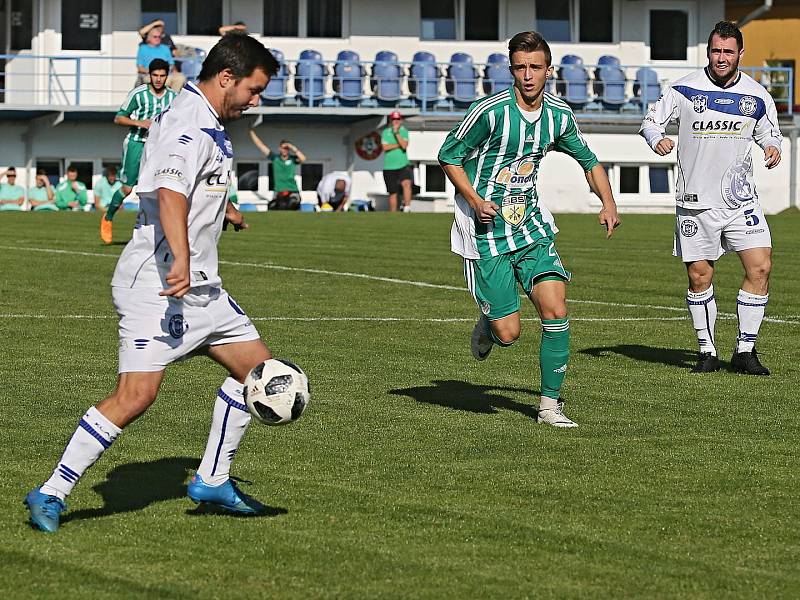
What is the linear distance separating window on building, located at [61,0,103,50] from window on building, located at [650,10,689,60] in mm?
15794

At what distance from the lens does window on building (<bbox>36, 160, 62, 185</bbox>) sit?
42219 mm

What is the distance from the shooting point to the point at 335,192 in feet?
124

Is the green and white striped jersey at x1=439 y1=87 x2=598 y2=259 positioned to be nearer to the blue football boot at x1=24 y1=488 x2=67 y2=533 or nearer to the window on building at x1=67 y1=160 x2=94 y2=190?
the blue football boot at x1=24 y1=488 x2=67 y2=533

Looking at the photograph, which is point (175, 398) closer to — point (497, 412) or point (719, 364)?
point (497, 412)

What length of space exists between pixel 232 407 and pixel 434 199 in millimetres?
31751

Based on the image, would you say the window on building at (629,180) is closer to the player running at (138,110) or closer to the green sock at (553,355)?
the player running at (138,110)

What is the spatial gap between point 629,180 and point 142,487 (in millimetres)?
38620

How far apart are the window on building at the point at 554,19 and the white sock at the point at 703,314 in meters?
36.5

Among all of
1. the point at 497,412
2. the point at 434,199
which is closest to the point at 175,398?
the point at 497,412

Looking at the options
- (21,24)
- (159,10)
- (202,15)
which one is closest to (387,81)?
(202,15)

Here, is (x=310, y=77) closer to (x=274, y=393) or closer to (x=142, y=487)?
(x=142, y=487)

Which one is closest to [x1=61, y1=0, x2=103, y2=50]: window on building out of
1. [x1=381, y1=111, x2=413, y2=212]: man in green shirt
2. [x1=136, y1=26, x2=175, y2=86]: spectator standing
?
[x1=136, y1=26, x2=175, y2=86]: spectator standing

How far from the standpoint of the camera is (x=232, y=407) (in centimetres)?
599

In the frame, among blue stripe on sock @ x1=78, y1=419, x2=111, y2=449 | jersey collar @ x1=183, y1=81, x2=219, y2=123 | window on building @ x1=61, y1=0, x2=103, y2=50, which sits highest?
window on building @ x1=61, y1=0, x2=103, y2=50
